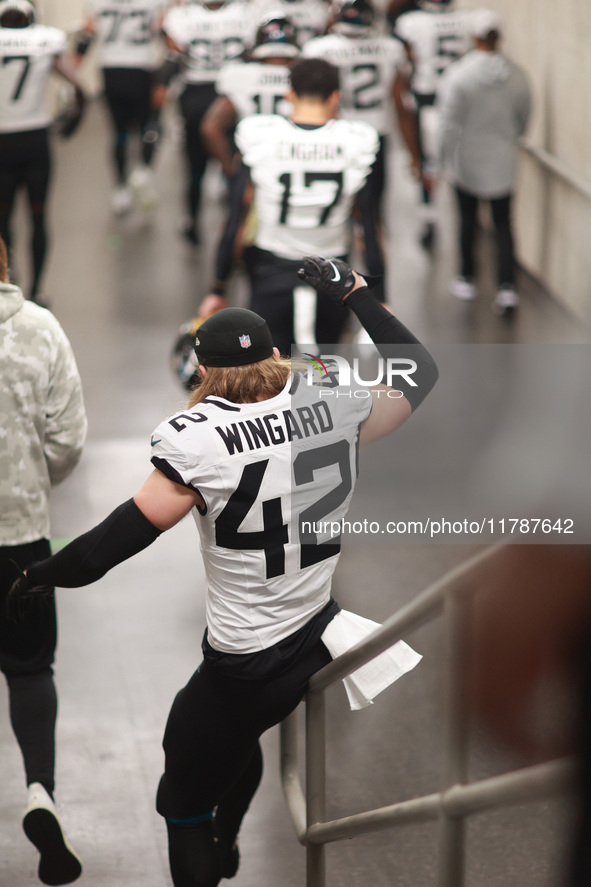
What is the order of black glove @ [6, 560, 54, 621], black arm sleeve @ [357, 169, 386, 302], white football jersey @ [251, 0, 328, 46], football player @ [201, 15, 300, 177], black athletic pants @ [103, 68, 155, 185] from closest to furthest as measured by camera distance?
black glove @ [6, 560, 54, 621] < black arm sleeve @ [357, 169, 386, 302] < football player @ [201, 15, 300, 177] < white football jersey @ [251, 0, 328, 46] < black athletic pants @ [103, 68, 155, 185]

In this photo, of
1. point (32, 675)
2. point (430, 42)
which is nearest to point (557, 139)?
point (430, 42)

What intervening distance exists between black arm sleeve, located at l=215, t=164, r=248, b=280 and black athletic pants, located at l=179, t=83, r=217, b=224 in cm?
426

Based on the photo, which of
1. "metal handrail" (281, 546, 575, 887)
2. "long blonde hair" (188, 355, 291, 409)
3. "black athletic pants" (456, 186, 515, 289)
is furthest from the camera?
"black athletic pants" (456, 186, 515, 289)

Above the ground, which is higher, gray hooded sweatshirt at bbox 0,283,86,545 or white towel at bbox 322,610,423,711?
gray hooded sweatshirt at bbox 0,283,86,545

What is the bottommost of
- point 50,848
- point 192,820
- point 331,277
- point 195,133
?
point 50,848

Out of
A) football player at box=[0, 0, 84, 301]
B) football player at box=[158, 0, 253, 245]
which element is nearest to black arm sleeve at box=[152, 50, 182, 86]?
football player at box=[158, 0, 253, 245]

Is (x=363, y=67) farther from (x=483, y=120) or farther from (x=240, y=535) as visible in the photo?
Answer: (x=240, y=535)

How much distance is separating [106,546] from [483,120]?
5943mm

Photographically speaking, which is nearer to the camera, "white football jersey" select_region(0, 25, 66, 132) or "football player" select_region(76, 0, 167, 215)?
"white football jersey" select_region(0, 25, 66, 132)

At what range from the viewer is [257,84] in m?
7.11

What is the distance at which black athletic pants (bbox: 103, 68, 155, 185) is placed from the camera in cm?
948

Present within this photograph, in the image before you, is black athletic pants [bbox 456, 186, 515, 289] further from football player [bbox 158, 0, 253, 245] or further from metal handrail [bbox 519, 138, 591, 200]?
football player [bbox 158, 0, 253, 245]

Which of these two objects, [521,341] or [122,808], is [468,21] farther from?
[122,808]

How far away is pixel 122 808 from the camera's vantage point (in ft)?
11.3
